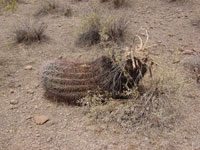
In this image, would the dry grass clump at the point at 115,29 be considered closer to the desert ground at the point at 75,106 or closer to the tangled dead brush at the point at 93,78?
the desert ground at the point at 75,106

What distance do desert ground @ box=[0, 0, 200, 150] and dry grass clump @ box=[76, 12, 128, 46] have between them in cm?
16

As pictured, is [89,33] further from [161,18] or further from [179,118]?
[179,118]

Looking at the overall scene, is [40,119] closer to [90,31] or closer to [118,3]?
[90,31]

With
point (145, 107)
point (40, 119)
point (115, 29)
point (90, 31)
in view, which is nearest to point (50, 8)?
point (90, 31)

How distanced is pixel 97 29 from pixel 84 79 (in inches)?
75.3

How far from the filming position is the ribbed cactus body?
326 centimetres

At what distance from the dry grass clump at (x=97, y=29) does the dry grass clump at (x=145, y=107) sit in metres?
1.76

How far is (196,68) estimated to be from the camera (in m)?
3.89

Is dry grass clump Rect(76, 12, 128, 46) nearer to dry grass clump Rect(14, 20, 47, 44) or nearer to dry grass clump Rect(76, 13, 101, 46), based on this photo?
dry grass clump Rect(76, 13, 101, 46)

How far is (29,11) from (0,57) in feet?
8.00

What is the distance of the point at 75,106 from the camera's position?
340 cm

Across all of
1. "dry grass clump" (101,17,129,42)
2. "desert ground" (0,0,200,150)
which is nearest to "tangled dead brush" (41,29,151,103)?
"desert ground" (0,0,200,150)

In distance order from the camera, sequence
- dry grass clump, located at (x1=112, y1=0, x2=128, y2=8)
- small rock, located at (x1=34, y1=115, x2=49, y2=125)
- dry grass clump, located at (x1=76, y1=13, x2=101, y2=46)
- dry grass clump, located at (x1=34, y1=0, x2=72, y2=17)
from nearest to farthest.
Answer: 1. small rock, located at (x1=34, y1=115, x2=49, y2=125)
2. dry grass clump, located at (x1=76, y1=13, x2=101, y2=46)
3. dry grass clump, located at (x1=112, y1=0, x2=128, y2=8)
4. dry grass clump, located at (x1=34, y1=0, x2=72, y2=17)

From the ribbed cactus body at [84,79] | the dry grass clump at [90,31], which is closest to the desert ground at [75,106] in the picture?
the dry grass clump at [90,31]
